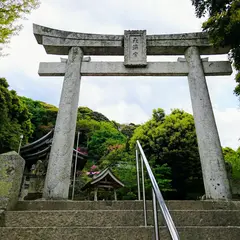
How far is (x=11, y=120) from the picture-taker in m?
16.4

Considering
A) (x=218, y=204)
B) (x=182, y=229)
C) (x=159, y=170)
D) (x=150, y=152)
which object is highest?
(x=150, y=152)

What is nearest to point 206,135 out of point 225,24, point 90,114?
point 225,24

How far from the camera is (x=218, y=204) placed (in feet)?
11.0

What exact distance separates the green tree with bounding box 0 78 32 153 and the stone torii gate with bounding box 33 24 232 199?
11356mm

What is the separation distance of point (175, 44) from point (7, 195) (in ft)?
16.2

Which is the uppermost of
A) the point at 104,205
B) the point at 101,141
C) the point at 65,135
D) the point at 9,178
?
the point at 101,141

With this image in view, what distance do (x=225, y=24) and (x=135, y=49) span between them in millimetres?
2093

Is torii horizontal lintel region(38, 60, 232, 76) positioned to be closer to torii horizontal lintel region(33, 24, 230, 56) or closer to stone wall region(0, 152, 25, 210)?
torii horizontal lintel region(33, 24, 230, 56)

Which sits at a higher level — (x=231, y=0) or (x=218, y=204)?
(x=231, y=0)

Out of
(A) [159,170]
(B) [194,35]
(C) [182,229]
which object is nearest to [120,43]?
(B) [194,35]

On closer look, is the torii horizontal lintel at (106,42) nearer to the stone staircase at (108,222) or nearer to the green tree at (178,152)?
the stone staircase at (108,222)

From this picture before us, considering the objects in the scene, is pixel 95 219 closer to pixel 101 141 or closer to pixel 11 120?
pixel 11 120

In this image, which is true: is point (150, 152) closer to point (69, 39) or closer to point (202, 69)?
point (202, 69)

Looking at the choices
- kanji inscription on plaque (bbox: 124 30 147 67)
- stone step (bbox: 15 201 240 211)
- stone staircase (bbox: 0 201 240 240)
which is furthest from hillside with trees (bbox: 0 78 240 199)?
stone staircase (bbox: 0 201 240 240)
